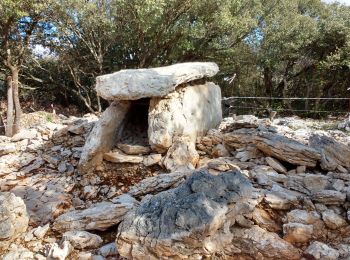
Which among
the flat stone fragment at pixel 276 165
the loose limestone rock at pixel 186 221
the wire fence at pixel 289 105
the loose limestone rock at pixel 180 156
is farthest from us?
the wire fence at pixel 289 105

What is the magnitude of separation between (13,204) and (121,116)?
9.39 feet

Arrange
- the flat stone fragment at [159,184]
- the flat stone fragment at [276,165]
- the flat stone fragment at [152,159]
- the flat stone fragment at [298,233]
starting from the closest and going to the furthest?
the flat stone fragment at [298,233], the flat stone fragment at [159,184], the flat stone fragment at [276,165], the flat stone fragment at [152,159]

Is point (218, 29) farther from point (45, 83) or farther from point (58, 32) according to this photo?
point (45, 83)

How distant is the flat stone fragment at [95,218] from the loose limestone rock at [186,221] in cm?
80

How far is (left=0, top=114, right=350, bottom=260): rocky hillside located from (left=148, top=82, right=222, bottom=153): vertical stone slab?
13.3 inches

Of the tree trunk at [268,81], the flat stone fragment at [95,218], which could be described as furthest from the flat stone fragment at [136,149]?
the tree trunk at [268,81]

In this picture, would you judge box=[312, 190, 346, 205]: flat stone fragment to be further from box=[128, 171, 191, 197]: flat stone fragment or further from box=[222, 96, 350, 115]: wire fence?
box=[222, 96, 350, 115]: wire fence

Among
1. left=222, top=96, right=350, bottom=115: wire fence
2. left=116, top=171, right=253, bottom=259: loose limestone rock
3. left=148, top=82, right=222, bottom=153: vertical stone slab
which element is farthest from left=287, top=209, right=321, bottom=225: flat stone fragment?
left=222, top=96, right=350, bottom=115: wire fence

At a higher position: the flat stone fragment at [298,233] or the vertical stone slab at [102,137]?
the vertical stone slab at [102,137]

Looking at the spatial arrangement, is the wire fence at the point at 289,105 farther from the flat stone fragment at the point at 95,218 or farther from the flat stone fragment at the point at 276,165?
the flat stone fragment at the point at 95,218

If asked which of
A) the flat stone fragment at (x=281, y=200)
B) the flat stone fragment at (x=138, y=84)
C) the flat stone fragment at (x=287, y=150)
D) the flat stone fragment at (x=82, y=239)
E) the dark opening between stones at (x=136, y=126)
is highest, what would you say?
the flat stone fragment at (x=138, y=84)

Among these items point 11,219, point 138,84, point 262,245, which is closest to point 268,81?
point 138,84

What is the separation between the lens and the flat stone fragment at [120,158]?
21.1ft

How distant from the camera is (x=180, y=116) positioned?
21.6ft
